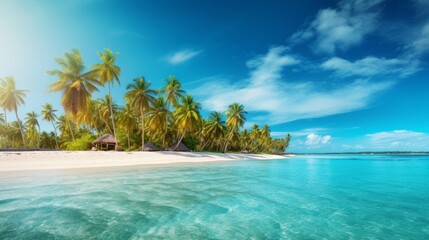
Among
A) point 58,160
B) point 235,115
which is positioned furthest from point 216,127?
point 58,160

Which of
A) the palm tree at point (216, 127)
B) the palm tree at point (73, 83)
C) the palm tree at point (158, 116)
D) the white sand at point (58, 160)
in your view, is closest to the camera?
the white sand at point (58, 160)

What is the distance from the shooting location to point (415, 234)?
4703 millimetres

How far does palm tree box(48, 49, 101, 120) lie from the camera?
87.9 ft

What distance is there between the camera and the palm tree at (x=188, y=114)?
3675cm

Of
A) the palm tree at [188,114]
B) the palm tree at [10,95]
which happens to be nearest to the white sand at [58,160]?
the palm tree at [188,114]

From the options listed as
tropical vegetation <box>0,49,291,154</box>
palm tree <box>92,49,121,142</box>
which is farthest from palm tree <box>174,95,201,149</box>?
palm tree <box>92,49,121,142</box>

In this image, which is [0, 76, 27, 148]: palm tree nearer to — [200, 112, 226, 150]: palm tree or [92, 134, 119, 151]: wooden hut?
[92, 134, 119, 151]: wooden hut

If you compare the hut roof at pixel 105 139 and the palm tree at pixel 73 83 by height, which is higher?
the palm tree at pixel 73 83

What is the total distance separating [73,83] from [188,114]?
15822 mm

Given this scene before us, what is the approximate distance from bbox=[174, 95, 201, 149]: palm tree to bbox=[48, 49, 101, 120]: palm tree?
1305cm

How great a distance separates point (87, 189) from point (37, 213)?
338cm

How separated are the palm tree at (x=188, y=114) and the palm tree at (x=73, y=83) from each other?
42.8 feet

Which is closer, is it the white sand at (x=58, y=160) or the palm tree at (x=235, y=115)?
the white sand at (x=58, y=160)

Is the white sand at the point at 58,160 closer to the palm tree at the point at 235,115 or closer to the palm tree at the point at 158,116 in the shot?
the palm tree at the point at 158,116
